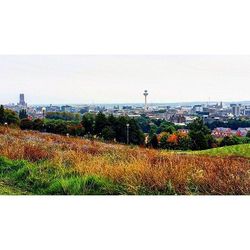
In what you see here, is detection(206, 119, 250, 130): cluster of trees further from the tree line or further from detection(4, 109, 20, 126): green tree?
detection(4, 109, 20, 126): green tree

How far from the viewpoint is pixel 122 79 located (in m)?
5.52

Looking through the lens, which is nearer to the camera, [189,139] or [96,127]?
[189,139]

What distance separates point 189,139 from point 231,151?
0.48 meters

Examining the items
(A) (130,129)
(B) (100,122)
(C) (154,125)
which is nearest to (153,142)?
(C) (154,125)

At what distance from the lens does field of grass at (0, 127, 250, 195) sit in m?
5.16

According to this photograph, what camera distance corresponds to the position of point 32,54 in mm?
5266

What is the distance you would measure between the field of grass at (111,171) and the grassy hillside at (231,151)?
0.14 feet

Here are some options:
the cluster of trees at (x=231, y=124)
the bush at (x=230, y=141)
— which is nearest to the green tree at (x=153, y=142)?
the cluster of trees at (x=231, y=124)

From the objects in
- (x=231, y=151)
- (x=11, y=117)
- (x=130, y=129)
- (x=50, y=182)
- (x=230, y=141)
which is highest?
(x=11, y=117)

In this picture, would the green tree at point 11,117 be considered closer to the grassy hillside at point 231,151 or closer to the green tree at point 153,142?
the green tree at point 153,142

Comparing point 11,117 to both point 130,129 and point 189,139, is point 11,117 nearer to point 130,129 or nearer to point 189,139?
point 130,129

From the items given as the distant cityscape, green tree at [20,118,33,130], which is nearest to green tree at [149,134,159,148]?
the distant cityscape

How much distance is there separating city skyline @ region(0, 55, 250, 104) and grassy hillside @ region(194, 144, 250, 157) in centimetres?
52

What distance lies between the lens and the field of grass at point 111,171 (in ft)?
16.9
